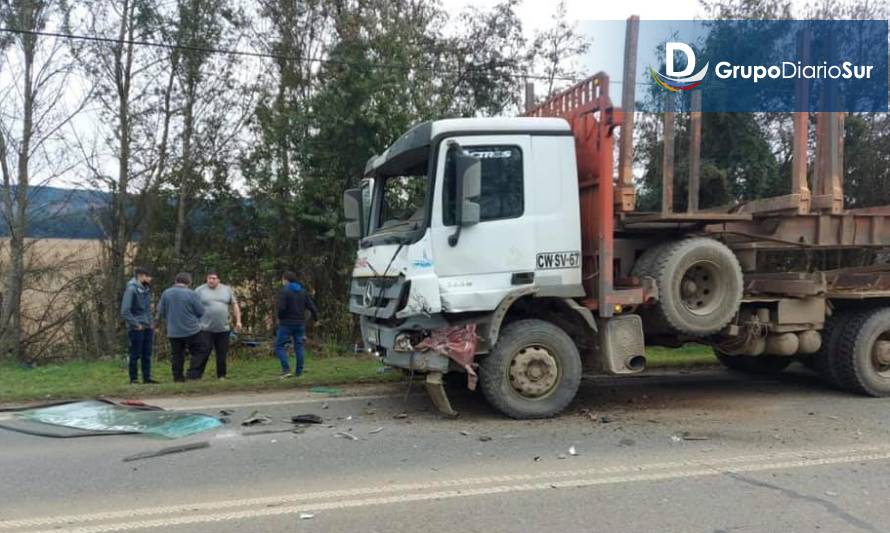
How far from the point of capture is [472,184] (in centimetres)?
584

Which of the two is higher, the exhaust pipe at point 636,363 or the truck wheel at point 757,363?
the exhaust pipe at point 636,363

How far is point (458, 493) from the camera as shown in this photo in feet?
14.3

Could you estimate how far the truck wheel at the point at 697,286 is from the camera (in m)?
6.66

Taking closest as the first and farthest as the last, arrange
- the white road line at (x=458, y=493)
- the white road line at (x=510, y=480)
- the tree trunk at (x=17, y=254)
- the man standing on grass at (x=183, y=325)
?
the white road line at (x=458, y=493) < the white road line at (x=510, y=480) < the man standing on grass at (x=183, y=325) < the tree trunk at (x=17, y=254)

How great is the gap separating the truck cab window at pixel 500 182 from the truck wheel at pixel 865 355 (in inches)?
171

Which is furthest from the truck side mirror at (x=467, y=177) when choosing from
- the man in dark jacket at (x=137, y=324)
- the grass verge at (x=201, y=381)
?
the man in dark jacket at (x=137, y=324)

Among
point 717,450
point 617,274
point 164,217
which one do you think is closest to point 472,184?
point 617,274

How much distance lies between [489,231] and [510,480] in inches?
93.8

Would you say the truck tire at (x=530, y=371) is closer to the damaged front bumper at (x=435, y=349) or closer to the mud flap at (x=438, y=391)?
the damaged front bumper at (x=435, y=349)

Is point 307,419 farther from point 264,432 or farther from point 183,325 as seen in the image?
point 183,325

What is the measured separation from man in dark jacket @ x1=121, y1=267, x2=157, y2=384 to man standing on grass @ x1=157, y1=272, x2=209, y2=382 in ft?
0.87

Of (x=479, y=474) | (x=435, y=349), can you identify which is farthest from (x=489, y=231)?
(x=479, y=474)

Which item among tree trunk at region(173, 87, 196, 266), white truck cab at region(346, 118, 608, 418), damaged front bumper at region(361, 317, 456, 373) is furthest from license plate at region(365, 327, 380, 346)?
tree trunk at region(173, 87, 196, 266)

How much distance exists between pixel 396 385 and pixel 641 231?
3.40 meters
